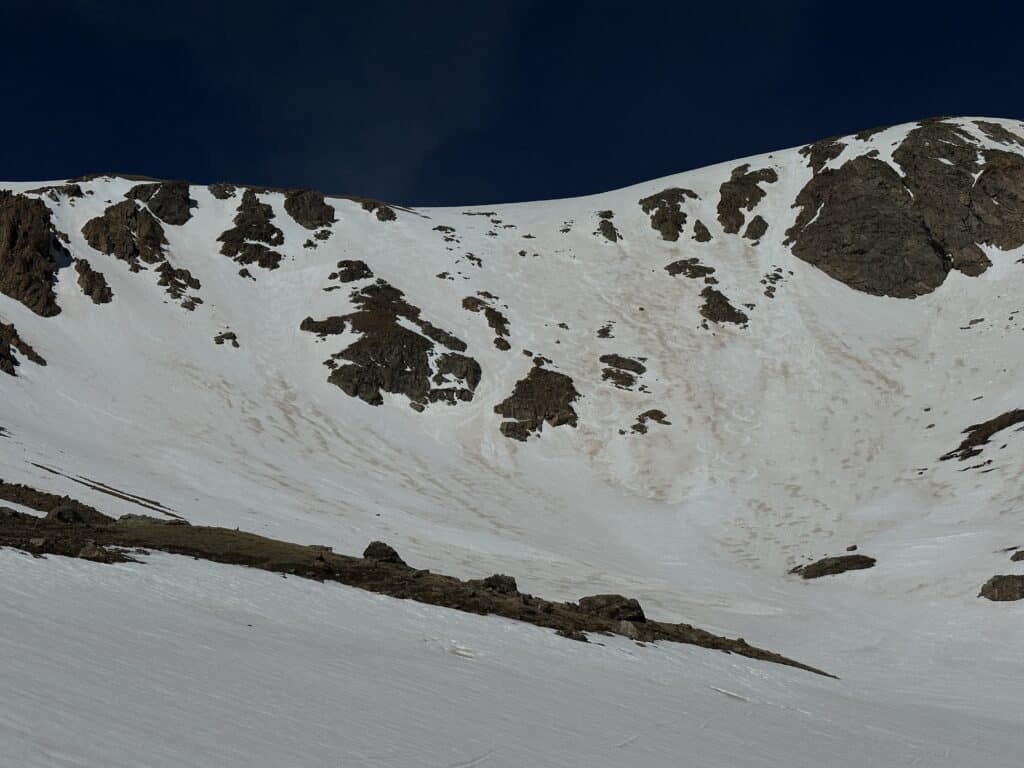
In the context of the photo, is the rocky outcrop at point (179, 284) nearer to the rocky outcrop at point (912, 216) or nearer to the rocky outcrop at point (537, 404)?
the rocky outcrop at point (537, 404)

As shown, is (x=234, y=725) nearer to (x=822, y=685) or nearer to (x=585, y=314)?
(x=822, y=685)

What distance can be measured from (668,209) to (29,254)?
66.1 meters

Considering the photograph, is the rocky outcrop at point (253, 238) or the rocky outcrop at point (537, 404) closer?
the rocky outcrop at point (537, 404)

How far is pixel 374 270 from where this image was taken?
3157 inches

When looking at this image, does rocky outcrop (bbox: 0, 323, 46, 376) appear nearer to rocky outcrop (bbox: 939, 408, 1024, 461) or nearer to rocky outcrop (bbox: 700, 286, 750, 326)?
rocky outcrop (bbox: 700, 286, 750, 326)

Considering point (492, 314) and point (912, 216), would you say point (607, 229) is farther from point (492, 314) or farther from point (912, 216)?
point (912, 216)

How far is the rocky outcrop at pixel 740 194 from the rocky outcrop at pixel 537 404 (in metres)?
39.8

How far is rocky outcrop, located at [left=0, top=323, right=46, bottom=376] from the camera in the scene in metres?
48.8

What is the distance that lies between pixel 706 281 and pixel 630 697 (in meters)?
73.8

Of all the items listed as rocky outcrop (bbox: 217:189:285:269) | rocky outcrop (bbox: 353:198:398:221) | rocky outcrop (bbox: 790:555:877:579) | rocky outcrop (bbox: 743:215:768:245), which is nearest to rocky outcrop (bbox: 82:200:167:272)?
rocky outcrop (bbox: 217:189:285:269)

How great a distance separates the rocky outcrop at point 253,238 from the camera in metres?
80.0

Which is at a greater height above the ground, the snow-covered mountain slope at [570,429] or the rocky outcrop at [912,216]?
the rocky outcrop at [912,216]

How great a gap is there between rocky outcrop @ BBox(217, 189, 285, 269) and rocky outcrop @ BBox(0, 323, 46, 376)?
1114 inches

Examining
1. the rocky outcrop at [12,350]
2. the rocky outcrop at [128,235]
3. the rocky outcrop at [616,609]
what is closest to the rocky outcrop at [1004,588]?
the rocky outcrop at [616,609]
